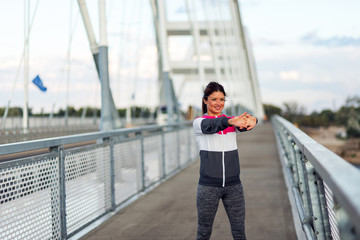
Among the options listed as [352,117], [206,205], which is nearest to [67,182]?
[206,205]

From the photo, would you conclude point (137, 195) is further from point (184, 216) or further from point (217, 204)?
point (217, 204)

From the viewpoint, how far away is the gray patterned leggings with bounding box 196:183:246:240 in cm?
298

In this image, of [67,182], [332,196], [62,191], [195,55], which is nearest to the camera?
[332,196]

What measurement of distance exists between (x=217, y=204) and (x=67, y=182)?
1956mm

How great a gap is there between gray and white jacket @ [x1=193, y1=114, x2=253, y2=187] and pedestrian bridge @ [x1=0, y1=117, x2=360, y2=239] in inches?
18.6

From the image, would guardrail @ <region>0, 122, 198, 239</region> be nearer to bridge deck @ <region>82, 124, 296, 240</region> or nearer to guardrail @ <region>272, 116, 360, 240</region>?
bridge deck @ <region>82, 124, 296, 240</region>

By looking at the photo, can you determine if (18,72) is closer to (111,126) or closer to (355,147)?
(111,126)

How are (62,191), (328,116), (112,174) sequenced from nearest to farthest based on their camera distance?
(62,191), (112,174), (328,116)

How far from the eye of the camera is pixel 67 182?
14.6 feet

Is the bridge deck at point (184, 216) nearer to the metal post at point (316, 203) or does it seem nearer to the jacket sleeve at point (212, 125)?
the metal post at point (316, 203)

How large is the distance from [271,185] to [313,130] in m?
123

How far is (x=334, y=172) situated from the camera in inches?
72.2

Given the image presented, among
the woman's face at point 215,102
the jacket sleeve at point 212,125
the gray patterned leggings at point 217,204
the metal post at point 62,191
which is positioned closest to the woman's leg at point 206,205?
the gray patterned leggings at point 217,204

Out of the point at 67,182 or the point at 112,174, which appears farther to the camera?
the point at 112,174
